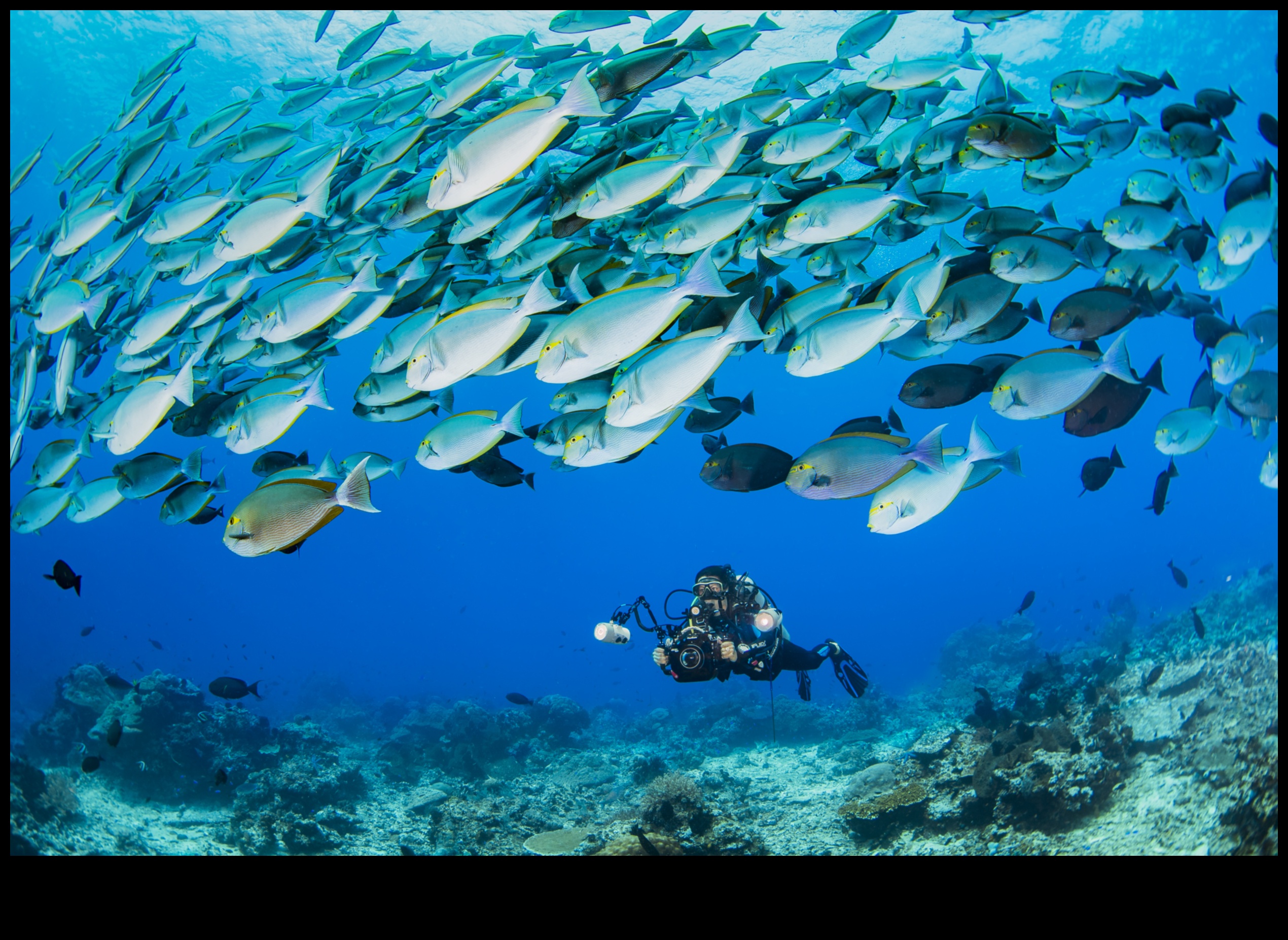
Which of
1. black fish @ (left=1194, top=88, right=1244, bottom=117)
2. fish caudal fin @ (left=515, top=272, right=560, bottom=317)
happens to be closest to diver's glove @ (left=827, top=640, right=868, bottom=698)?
fish caudal fin @ (left=515, top=272, right=560, bottom=317)

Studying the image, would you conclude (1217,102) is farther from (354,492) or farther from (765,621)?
(354,492)

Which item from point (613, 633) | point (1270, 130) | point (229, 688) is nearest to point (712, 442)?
point (613, 633)

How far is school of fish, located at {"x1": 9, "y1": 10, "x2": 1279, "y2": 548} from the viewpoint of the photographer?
2416 millimetres

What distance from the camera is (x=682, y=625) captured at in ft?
17.6

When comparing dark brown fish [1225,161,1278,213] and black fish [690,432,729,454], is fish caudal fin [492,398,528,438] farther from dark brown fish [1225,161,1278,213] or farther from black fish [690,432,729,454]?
dark brown fish [1225,161,1278,213]

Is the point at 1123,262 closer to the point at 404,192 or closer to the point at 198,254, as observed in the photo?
the point at 404,192

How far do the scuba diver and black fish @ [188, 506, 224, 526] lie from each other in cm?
302

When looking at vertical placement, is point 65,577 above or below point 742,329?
below

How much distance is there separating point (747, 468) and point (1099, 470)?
281cm

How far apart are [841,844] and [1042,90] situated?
656 inches

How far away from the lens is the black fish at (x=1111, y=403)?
10.3 feet

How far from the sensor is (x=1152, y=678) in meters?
7.27

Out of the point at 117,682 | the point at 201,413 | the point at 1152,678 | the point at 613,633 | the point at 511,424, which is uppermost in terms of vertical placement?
the point at 201,413
